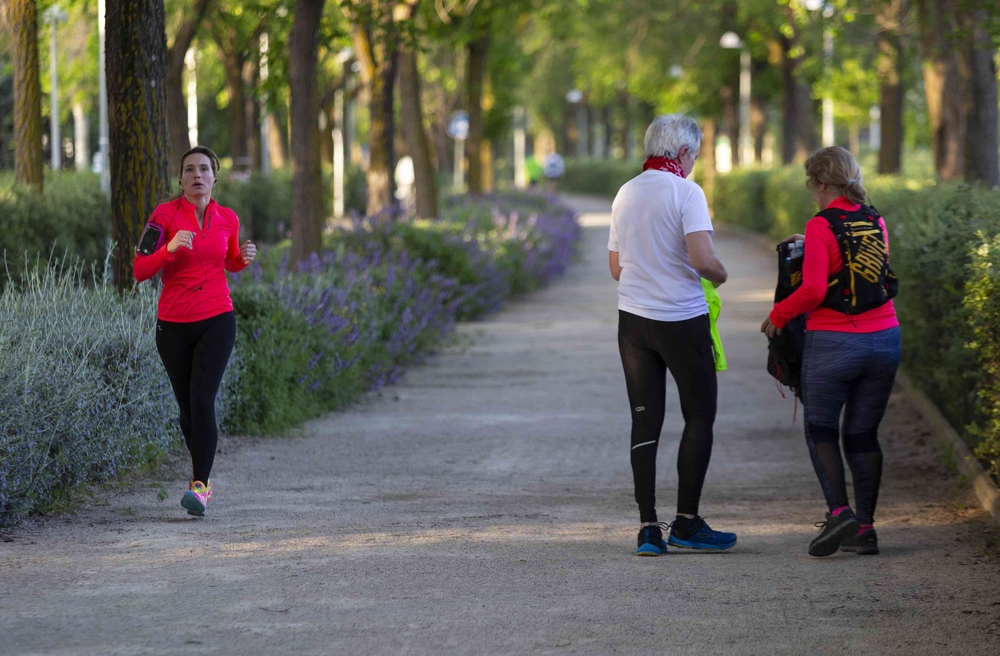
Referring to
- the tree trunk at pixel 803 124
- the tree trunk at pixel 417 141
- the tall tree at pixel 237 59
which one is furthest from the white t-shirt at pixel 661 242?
the tree trunk at pixel 803 124

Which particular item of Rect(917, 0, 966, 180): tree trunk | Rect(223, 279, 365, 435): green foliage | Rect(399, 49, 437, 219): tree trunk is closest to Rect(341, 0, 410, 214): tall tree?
Rect(399, 49, 437, 219): tree trunk

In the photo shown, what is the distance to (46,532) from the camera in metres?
6.15

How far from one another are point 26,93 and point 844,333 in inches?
365

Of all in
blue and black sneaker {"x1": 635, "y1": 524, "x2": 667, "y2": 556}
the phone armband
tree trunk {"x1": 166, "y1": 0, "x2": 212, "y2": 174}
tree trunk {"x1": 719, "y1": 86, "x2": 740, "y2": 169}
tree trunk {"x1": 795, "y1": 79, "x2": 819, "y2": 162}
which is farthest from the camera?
tree trunk {"x1": 719, "y1": 86, "x2": 740, "y2": 169}

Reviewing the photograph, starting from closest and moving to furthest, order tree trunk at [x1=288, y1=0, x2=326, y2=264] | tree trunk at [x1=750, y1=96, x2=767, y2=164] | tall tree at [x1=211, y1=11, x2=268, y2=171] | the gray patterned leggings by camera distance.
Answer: the gray patterned leggings → tree trunk at [x1=288, y1=0, x2=326, y2=264] → tall tree at [x1=211, y1=11, x2=268, y2=171] → tree trunk at [x1=750, y1=96, x2=767, y2=164]

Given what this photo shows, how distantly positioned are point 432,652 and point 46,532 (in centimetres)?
243

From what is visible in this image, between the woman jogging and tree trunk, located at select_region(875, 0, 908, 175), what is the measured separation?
62.0 feet

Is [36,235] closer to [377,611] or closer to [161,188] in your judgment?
[161,188]

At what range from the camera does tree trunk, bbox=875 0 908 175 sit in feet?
80.1

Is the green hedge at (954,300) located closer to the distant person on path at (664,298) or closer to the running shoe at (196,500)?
the distant person on path at (664,298)

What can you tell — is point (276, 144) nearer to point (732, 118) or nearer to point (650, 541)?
point (732, 118)

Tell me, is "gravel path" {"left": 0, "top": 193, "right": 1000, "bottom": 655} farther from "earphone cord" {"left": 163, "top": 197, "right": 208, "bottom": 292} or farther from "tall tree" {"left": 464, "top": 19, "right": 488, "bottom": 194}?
"tall tree" {"left": 464, "top": 19, "right": 488, "bottom": 194}

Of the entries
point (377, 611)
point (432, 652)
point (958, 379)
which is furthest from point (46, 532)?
point (958, 379)

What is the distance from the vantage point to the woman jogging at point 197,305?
6461 millimetres
